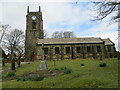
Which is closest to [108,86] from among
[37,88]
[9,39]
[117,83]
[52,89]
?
[117,83]

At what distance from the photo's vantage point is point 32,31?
55.6 metres

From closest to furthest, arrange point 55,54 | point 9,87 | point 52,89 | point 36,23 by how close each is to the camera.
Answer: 1. point 52,89
2. point 9,87
3. point 55,54
4. point 36,23

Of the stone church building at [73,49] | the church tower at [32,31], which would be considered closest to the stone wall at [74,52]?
the stone church building at [73,49]

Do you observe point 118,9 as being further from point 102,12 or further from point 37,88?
point 37,88

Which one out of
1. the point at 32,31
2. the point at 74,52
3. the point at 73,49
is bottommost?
the point at 74,52

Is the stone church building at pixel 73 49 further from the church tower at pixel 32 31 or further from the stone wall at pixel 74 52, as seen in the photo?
the church tower at pixel 32 31

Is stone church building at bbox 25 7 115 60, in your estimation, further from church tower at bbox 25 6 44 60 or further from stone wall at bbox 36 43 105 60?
church tower at bbox 25 6 44 60

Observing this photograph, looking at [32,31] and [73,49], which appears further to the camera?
[32,31]

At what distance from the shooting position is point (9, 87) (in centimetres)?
1254

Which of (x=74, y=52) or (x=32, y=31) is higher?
(x=32, y=31)

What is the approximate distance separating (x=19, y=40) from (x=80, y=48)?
20.7 meters

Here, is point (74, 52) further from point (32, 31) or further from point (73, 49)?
point (32, 31)

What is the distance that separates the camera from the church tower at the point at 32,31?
52.8 metres

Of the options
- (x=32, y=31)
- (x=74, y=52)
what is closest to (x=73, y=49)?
(x=74, y=52)
